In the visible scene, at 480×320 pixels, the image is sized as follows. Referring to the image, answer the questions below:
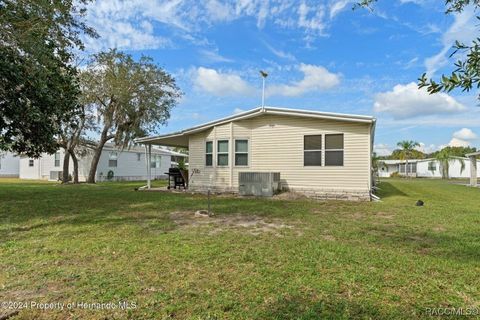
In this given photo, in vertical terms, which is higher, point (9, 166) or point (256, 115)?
point (256, 115)

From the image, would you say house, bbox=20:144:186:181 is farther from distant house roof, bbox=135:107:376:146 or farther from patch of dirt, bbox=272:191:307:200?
patch of dirt, bbox=272:191:307:200

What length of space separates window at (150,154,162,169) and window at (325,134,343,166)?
22.5 metres

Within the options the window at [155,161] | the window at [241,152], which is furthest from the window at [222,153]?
the window at [155,161]

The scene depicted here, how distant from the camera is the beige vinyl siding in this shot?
10.7 meters

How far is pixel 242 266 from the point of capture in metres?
3.75

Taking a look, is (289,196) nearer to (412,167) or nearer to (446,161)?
(446,161)

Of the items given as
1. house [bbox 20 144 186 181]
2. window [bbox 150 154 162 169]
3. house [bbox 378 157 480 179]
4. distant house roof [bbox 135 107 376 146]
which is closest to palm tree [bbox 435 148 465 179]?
house [bbox 378 157 480 179]

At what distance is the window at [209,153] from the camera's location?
13266 millimetres

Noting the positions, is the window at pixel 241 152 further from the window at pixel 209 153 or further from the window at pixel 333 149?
the window at pixel 333 149

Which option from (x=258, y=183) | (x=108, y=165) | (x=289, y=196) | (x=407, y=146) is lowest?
(x=289, y=196)

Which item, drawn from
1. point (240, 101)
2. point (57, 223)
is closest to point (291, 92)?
point (240, 101)

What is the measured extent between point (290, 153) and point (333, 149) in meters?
1.56

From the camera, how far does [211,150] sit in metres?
13.3

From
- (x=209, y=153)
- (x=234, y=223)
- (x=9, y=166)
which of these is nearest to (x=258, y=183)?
(x=209, y=153)
